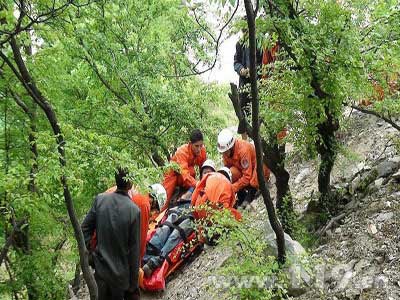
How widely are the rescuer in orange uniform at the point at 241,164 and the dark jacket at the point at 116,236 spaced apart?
3.42m

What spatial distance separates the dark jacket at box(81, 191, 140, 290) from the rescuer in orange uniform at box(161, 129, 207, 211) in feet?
10.5

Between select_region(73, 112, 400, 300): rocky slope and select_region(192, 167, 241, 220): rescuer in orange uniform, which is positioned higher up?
select_region(192, 167, 241, 220): rescuer in orange uniform

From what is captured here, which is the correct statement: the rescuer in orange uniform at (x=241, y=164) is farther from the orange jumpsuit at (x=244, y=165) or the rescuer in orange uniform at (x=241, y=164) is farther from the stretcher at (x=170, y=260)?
the stretcher at (x=170, y=260)

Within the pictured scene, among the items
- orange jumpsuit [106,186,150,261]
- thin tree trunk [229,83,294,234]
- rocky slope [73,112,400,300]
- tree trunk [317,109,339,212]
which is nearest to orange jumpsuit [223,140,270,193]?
rocky slope [73,112,400,300]

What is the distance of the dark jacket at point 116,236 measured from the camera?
218 inches

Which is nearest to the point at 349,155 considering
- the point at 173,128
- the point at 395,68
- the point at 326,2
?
the point at 395,68

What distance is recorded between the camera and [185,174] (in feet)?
29.3

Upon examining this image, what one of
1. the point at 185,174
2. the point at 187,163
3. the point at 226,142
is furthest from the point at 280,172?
the point at 187,163

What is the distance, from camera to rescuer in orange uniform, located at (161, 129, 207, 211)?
895 centimetres

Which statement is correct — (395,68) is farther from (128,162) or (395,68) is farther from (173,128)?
(173,128)

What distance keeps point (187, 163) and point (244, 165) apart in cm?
105

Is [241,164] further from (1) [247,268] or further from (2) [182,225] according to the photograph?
(1) [247,268]

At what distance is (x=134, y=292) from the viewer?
5.97 m

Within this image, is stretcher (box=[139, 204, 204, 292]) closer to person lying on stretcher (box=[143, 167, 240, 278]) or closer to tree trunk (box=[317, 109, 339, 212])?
person lying on stretcher (box=[143, 167, 240, 278])
